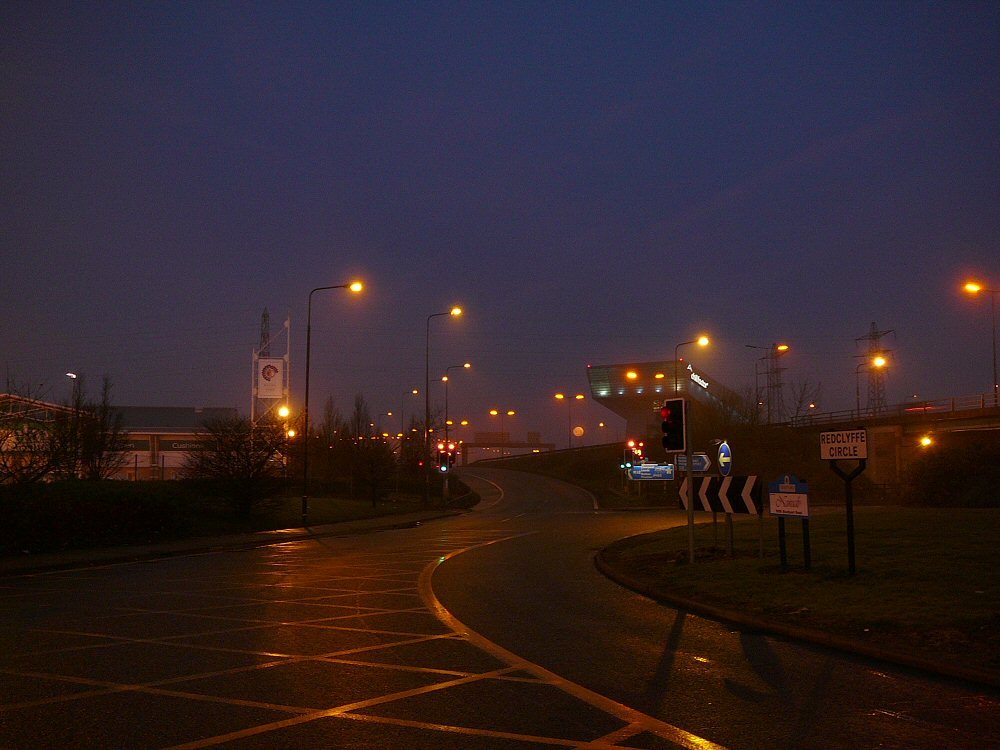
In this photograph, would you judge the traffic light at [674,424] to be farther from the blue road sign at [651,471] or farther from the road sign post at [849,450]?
the blue road sign at [651,471]

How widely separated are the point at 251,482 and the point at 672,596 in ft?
73.3

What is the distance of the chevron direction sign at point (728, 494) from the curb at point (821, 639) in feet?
8.21

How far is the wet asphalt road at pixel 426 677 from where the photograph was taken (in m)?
6.32

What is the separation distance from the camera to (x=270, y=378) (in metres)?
63.5

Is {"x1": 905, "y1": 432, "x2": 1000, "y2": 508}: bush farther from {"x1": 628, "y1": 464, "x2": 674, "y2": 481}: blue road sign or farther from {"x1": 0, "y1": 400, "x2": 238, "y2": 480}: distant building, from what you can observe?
{"x1": 0, "y1": 400, "x2": 238, "y2": 480}: distant building

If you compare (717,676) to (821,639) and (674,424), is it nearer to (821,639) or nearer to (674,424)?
(821,639)

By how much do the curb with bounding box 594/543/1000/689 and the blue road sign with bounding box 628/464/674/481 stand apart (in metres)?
44.5

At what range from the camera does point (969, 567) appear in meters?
13.6

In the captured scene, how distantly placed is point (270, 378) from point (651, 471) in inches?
1124

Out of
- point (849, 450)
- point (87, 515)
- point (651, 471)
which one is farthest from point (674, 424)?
point (651, 471)

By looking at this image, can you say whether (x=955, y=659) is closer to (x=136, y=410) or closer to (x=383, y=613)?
(x=383, y=613)

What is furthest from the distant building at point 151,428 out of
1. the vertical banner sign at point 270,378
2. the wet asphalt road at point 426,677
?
the wet asphalt road at point 426,677

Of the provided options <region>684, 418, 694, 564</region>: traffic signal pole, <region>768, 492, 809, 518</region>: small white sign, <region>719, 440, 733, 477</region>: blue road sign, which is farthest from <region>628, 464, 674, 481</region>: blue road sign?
<region>768, 492, 809, 518</region>: small white sign

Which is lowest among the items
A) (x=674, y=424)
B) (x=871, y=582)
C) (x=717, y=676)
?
(x=717, y=676)
